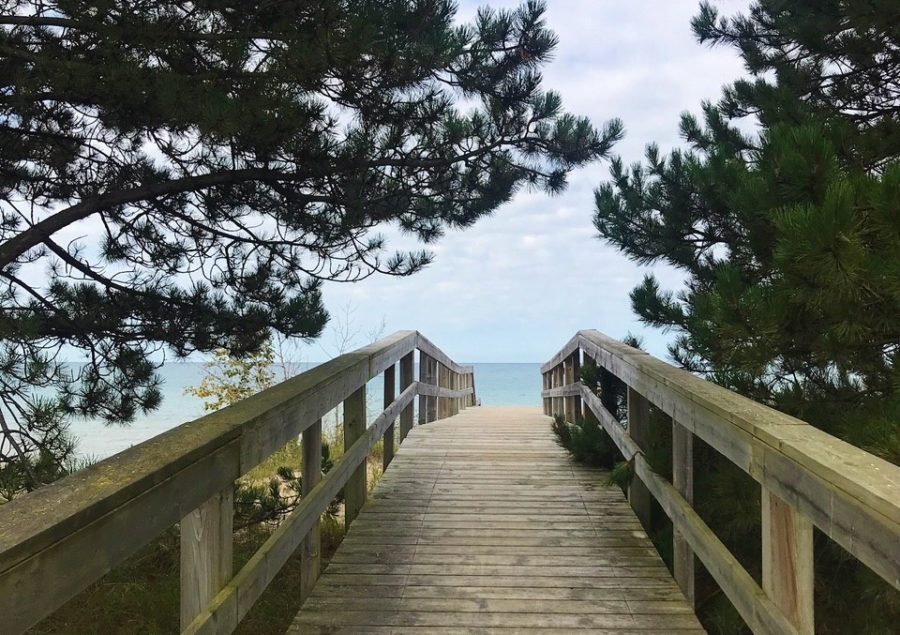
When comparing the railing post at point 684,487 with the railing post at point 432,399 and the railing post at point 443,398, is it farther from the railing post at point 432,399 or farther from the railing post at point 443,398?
the railing post at point 443,398

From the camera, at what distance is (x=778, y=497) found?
1599mm

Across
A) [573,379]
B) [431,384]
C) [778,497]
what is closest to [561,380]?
[573,379]

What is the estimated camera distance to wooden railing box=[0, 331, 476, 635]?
1.01 meters

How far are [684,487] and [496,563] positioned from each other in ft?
2.89

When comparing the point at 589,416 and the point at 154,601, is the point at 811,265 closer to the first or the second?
the point at 589,416

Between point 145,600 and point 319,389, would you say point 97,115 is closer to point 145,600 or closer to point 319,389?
point 319,389

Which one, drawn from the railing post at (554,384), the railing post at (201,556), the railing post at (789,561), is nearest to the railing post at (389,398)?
the railing post at (201,556)

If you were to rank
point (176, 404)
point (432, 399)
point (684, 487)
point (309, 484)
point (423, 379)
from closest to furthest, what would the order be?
point (684, 487) < point (309, 484) < point (423, 379) < point (432, 399) < point (176, 404)

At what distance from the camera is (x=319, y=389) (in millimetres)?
2553

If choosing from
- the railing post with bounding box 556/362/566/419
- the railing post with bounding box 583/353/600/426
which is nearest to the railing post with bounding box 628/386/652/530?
the railing post with bounding box 583/353/600/426

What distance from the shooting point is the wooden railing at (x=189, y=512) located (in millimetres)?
1011

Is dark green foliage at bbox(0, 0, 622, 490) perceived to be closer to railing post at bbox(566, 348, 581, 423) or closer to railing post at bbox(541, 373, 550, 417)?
railing post at bbox(566, 348, 581, 423)

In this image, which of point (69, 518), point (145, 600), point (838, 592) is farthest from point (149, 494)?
point (145, 600)

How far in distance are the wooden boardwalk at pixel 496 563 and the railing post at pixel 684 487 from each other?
6cm
